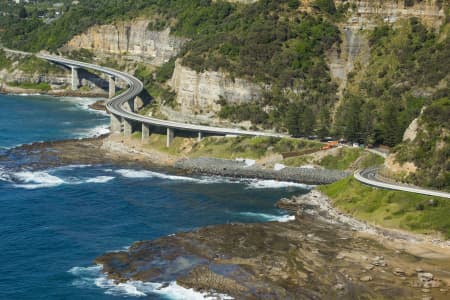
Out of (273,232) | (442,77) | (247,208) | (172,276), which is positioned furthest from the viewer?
(442,77)

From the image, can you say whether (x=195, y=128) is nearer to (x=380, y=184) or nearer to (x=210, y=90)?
(x=210, y=90)

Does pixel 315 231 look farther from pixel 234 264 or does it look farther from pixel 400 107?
pixel 400 107

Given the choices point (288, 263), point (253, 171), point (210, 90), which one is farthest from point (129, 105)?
point (288, 263)

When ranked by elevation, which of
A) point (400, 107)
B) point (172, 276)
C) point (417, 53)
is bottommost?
point (172, 276)

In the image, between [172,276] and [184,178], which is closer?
[172,276]

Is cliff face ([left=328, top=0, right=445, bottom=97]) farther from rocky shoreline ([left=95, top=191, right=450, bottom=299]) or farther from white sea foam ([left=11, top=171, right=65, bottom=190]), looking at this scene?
rocky shoreline ([left=95, top=191, right=450, bottom=299])

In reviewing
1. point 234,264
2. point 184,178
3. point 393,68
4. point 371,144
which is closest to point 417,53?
point 393,68

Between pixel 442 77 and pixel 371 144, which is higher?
pixel 442 77

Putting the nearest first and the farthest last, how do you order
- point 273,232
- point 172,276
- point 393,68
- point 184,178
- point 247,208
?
point 172,276, point 273,232, point 247,208, point 184,178, point 393,68
